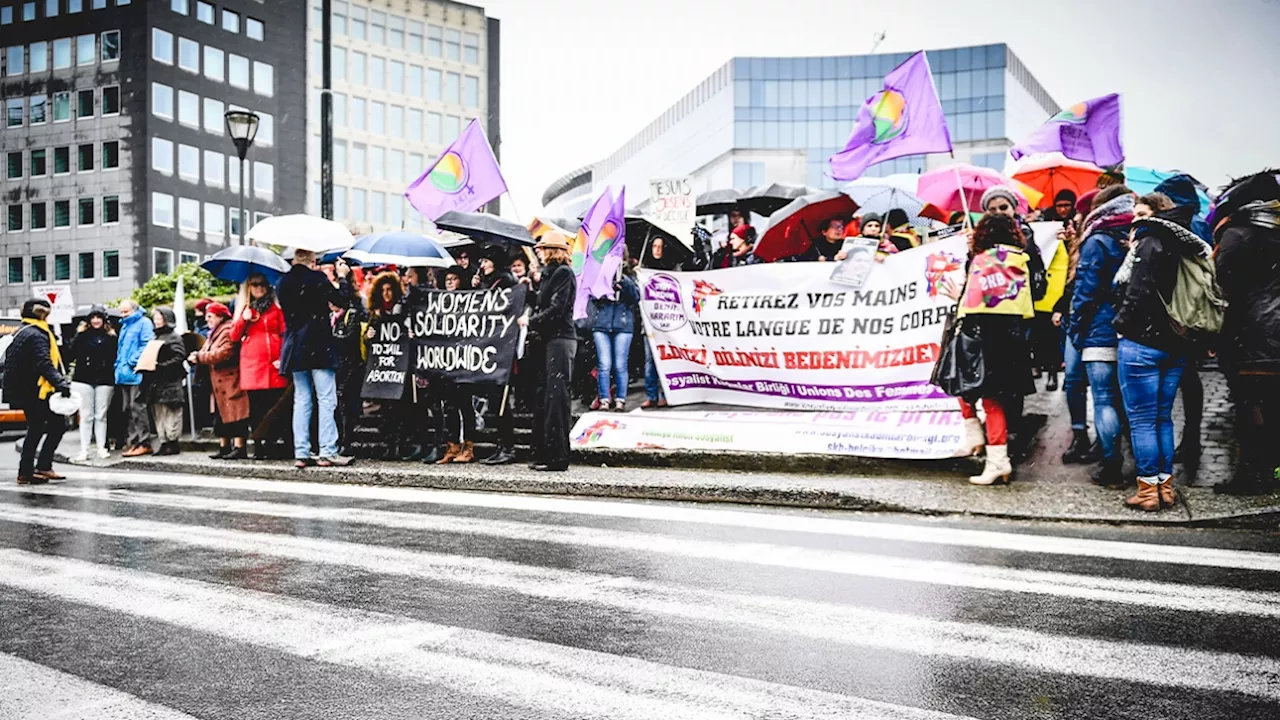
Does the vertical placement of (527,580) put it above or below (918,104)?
below

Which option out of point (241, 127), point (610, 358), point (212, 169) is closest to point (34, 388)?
point (610, 358)

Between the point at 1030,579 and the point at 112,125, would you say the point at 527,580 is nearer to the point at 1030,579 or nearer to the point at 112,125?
the point at 1030,579

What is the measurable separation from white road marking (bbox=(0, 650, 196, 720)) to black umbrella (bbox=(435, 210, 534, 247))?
8.23 metres

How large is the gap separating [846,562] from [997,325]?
10.7 ft

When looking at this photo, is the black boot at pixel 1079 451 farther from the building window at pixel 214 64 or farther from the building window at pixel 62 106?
the building window at pixel 62 106

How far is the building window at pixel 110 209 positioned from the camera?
66062mm

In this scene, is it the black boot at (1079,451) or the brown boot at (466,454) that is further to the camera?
the brown boot at (466,454)

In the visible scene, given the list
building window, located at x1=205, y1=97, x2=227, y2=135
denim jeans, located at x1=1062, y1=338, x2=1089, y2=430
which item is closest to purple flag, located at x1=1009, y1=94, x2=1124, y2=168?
denim jeans, located at x1=1062, y1=338, x2=1089, y2=430

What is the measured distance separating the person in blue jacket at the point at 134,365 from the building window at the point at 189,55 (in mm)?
61435

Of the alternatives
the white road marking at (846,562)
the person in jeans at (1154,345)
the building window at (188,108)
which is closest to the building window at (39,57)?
the building window at (188,108)

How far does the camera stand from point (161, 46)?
221 feet

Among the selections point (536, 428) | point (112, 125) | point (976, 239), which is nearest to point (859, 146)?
point (976, 239)

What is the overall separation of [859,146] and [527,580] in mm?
7245

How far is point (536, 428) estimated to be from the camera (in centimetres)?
1019
